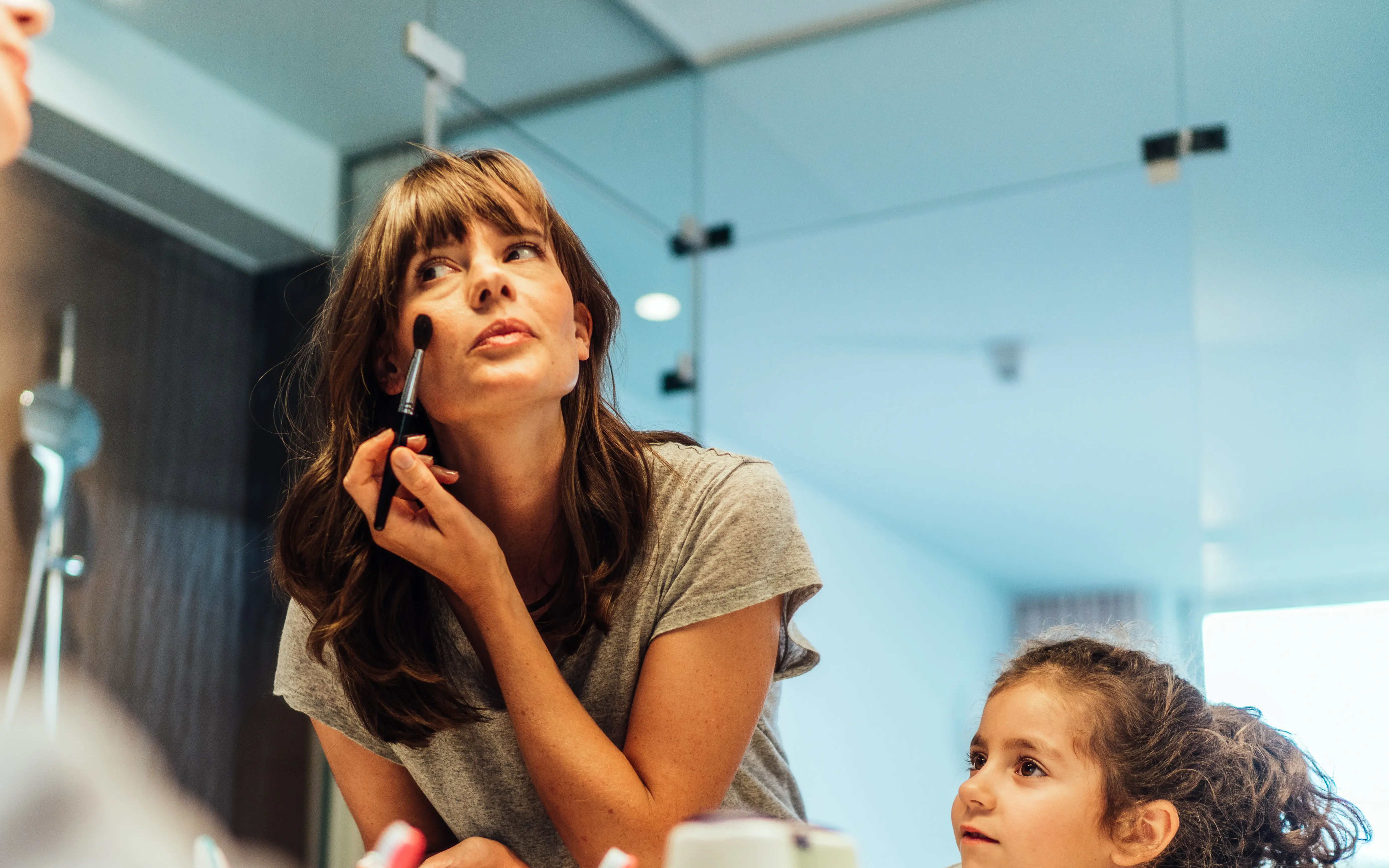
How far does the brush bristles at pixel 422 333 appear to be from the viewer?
66 centimetres

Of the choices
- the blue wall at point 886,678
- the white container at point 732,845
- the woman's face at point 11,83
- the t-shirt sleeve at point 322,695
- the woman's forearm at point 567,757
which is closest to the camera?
the white container at point 732,845

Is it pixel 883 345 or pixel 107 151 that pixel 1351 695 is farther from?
pixel 107 151

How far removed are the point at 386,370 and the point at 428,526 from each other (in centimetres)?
16

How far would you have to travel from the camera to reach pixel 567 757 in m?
0.60

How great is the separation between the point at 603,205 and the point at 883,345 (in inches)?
22.1

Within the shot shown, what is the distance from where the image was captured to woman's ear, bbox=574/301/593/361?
775 millimetres

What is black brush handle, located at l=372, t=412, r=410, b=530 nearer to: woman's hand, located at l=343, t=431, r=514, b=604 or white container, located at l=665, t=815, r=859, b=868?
woman's hand, located at l=343, t=431, r=514, b=604

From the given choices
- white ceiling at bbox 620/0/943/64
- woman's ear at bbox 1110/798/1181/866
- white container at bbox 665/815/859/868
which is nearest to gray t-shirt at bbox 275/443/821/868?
woman's ear at bbox 1110/798/1181/866

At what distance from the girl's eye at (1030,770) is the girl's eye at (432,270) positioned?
0.48 meters

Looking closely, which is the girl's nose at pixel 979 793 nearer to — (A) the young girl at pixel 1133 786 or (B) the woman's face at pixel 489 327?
(A) the young girl at pixel 1133 786

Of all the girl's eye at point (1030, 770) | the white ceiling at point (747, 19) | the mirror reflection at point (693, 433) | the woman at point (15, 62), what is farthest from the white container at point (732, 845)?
the white ceiling at point (747, 19)

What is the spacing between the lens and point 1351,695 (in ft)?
5.06

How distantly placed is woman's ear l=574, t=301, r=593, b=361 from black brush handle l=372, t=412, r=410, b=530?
0.16m

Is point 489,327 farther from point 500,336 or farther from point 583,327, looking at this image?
point 583,327
